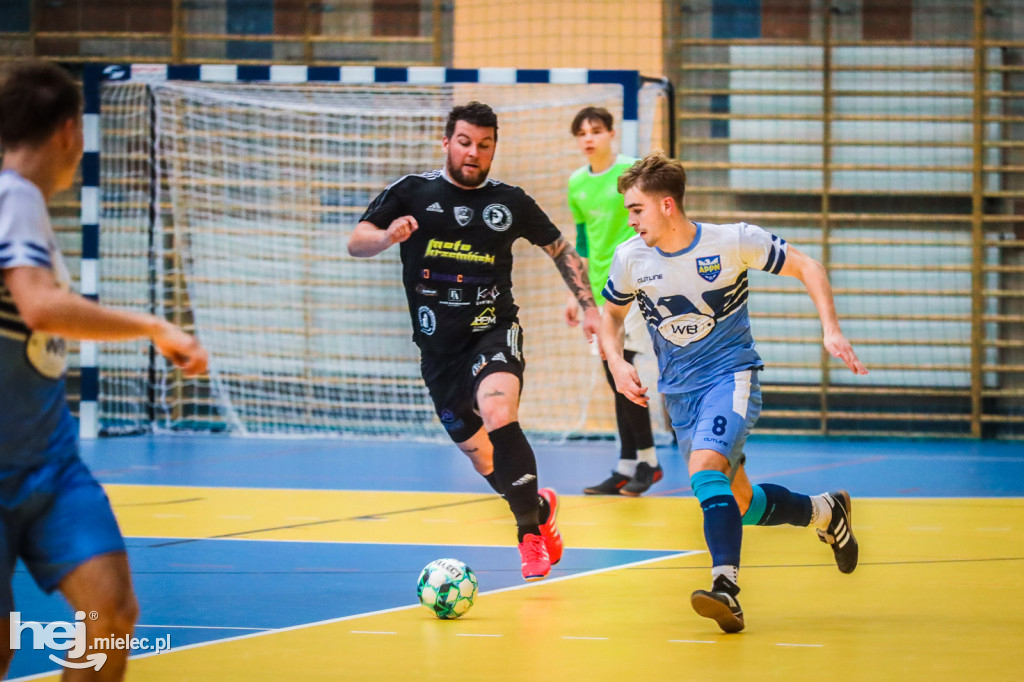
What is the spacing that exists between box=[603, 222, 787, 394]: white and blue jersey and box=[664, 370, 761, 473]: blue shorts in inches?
1.6

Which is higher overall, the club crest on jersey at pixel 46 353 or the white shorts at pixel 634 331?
the club crest on jersey at pixel 46 353

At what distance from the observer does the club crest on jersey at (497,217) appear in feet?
17.4

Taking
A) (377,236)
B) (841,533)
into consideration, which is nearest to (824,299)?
(841,533)

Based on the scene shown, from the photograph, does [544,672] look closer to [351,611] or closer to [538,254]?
[351,611]

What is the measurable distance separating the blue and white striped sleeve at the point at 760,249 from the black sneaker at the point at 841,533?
0.89m

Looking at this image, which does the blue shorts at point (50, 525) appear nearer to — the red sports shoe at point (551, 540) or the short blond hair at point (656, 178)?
the short blond hair at point (656, 178)

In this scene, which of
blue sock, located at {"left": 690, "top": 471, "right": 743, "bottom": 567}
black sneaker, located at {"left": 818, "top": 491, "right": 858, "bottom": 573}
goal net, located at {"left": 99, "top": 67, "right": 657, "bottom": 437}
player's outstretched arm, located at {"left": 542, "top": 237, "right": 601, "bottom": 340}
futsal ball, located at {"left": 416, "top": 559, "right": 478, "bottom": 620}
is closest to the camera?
blue sock, located at {"left": 690, "top": 471, "right": 743, "bottom": 567}

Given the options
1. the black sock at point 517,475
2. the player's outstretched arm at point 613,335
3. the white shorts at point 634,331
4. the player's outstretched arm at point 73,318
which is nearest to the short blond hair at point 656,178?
the player's outstretched arm at point 613,335

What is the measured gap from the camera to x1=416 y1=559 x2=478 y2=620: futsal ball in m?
4.29

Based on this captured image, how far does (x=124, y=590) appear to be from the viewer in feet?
8.53

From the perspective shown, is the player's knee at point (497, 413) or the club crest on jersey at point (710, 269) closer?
the club crest on jersey at point (710, 269)

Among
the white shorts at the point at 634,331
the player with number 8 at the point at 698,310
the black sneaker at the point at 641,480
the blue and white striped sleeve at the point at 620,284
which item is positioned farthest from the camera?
the white shorts at the point at 634,331

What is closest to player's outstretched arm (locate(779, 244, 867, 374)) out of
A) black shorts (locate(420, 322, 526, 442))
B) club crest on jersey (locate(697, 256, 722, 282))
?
club crest on jersey (locate(697, 256, 722, 282))

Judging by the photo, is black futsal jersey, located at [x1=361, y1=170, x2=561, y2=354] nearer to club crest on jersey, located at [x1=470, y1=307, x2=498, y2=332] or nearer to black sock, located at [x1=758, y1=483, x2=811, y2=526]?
club crest on jersey, located at [x1=470, y1=307, x2=498, y2=332]
